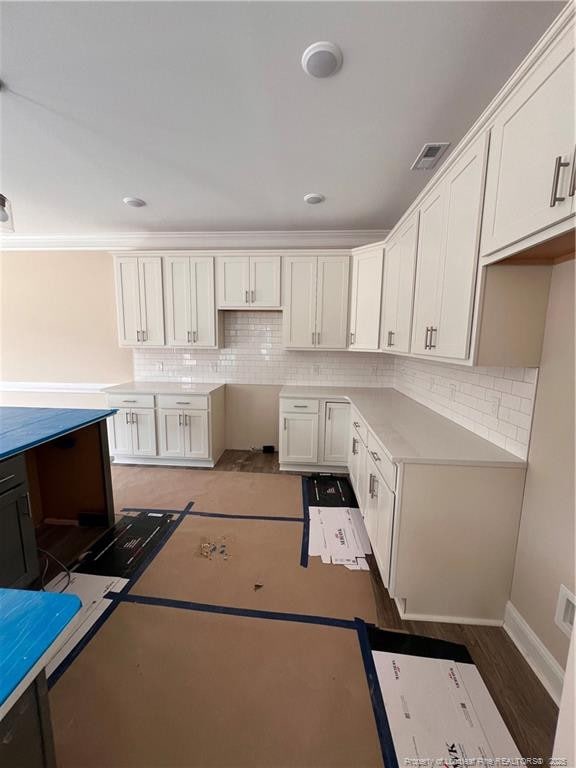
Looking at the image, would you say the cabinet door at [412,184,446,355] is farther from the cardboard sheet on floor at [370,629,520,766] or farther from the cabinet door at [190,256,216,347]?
the cabinet door at [190,256,216,347]

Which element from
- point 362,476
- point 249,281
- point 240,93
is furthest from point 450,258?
point 249,281

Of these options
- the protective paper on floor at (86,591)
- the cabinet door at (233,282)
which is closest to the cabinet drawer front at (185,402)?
the cabinet door at (233,282)

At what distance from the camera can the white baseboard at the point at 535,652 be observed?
1.31m

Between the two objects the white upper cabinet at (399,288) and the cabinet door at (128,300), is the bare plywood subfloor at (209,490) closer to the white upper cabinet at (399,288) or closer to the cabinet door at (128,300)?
the cabinet door at (128,300)

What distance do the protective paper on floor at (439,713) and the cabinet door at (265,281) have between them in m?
3.09

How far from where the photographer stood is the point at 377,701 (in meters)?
1.27

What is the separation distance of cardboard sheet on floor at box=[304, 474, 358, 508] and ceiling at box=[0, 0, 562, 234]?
108 inches

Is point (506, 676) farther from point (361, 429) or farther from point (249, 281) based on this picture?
point (249, 281)

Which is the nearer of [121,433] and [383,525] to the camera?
[383,525]

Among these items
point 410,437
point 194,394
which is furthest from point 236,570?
point 194,394

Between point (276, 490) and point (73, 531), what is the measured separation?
5.62ft

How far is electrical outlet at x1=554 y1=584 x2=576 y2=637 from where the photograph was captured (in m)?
1.26

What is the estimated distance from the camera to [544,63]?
39.4 inches

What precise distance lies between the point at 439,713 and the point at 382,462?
3.47 ft
